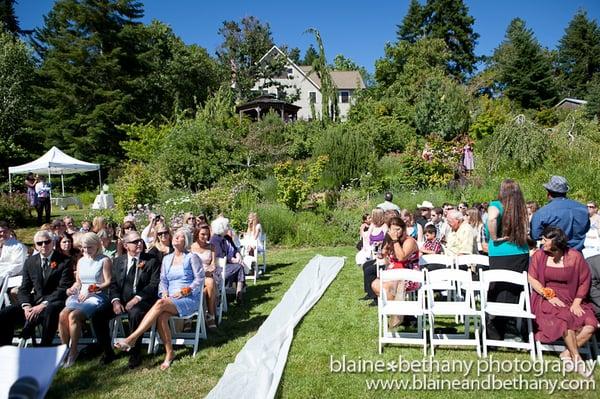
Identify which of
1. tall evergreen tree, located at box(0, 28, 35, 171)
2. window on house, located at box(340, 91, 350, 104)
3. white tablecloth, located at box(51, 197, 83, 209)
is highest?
window on house, located at box(340, 91, 350, 104)

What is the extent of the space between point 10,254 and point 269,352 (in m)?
4.59

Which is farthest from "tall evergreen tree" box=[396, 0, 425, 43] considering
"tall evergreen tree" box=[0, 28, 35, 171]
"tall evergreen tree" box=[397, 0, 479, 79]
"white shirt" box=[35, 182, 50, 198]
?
"white shirt" box=[35, 182, 50, 198]

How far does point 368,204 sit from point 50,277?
11.0m

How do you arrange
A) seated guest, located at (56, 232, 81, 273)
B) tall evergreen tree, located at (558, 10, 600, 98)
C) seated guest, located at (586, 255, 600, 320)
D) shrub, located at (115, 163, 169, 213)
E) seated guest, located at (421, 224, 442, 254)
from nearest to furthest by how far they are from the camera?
seated guest, located at (586, 255, 600, 320)
seated guest, located at (56, 232, 81, 273)
seated guest, located at (421, 224, 442, 254)
shrub, located at (115, 163, 169, 213)
tall evergreen tree, located at (558, 10, 600, 98)

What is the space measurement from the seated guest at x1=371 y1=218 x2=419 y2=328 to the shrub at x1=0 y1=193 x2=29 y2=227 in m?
13.9

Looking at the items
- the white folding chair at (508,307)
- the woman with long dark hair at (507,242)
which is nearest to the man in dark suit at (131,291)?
the white folding chair at (508,307)

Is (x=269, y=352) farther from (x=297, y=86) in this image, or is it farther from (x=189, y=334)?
(x=297, y=86)

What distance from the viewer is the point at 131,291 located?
5.58 metres

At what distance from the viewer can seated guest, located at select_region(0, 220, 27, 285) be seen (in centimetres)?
674

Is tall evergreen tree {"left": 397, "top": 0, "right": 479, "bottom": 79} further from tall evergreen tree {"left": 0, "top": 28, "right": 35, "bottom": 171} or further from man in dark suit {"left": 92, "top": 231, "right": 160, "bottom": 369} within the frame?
man in dark suit {"left": 92, "top": 231, "right": 160, "bottom": 369}

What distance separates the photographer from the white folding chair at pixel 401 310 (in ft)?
16.7

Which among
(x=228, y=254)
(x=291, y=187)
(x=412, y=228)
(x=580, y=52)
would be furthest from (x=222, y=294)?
(x=580, y=52)

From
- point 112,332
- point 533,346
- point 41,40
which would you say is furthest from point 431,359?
point 41,40

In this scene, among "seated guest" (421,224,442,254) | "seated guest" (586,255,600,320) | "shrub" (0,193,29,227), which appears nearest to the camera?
"seated guest" (586,255,600,320)
